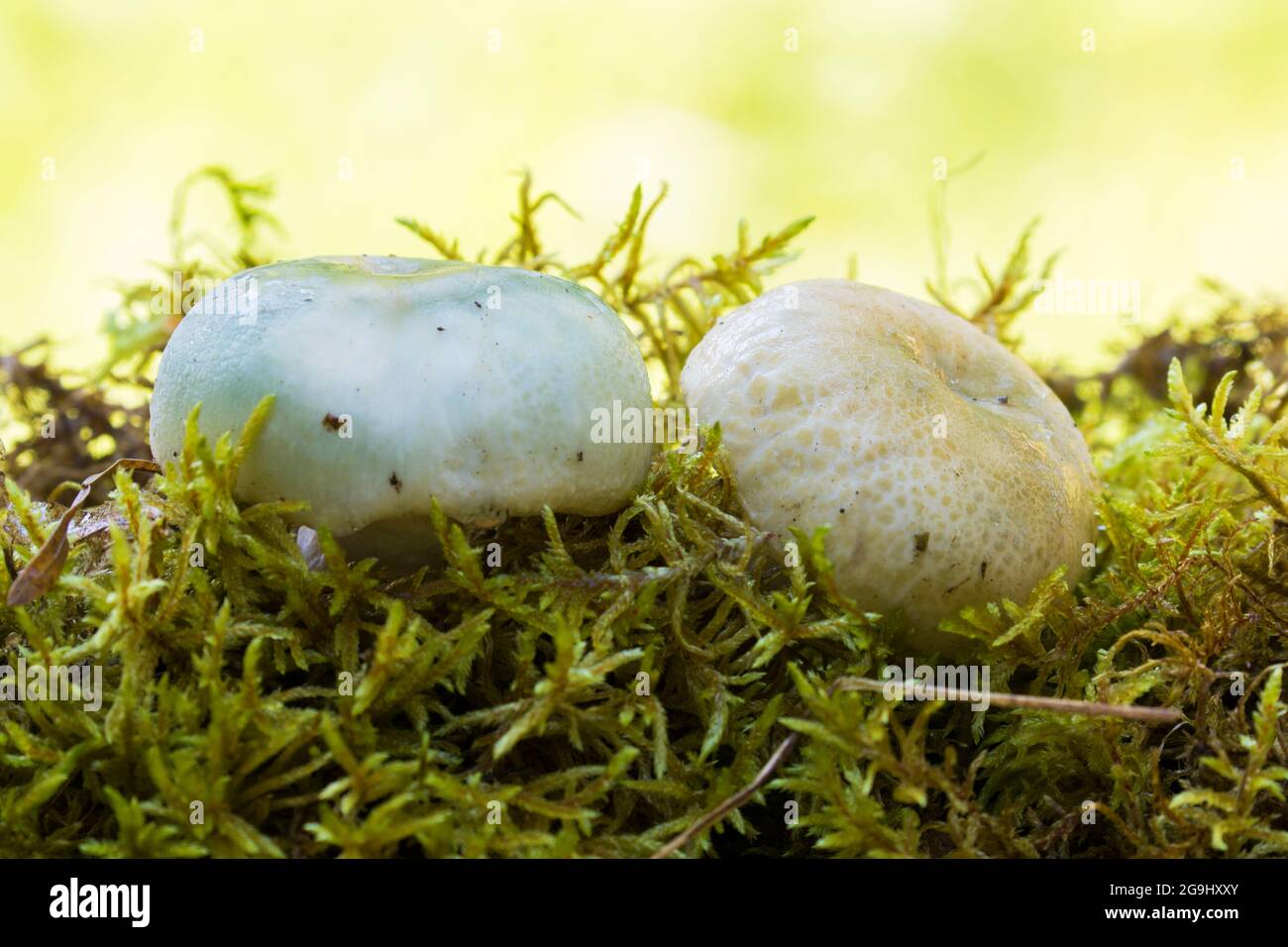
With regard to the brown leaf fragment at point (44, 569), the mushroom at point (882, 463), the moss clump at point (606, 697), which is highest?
the mushroom at point (882, 463)

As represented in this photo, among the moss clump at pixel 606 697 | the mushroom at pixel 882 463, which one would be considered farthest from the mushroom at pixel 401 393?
the mushroom at pixel 882 463

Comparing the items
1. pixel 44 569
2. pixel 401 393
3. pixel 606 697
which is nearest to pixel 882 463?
pixel 606 697

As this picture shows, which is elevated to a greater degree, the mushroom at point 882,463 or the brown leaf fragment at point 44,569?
the mushroom at point 882,463

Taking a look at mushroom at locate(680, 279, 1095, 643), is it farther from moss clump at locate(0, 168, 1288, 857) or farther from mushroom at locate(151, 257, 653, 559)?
mushroom at locate(151, 257, 653, 559)

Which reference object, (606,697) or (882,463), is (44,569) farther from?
(882,463)

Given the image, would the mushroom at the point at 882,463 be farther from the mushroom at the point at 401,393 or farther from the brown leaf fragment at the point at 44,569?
the brown leaf fragment at the point at 44,569

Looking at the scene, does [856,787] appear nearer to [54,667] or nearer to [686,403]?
[686,403]
